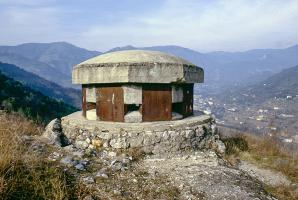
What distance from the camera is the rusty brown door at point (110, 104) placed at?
629 centimetres

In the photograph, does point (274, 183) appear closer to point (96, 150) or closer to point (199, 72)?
point (199, 72)

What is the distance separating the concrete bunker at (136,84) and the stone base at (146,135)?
261mm

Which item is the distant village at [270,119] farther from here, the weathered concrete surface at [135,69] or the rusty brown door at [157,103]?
the weathered concrete surface at [135,69]

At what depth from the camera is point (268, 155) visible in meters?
7.32

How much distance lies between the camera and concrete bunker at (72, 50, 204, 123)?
6.06 meters

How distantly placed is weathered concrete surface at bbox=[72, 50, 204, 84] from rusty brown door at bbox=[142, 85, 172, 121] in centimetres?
22

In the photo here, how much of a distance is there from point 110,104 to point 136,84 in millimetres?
641

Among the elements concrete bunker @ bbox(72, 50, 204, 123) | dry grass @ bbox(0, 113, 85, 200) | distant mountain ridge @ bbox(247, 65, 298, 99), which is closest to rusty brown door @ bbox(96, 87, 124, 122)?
concrete bunker @ bbox(72, 50, 204, 123)

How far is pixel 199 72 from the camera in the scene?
7000 mm

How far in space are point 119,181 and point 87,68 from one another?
8.55 feet

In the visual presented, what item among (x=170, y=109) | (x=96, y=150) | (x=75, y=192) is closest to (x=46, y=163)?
(x=75, y=192)

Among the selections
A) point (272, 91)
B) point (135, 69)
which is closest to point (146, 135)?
point (135, 69)

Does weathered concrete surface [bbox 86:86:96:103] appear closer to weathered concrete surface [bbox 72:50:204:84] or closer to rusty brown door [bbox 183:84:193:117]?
weathered concrete surface [bbox 72:50:204:84]

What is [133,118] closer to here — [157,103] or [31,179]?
[157,103]
